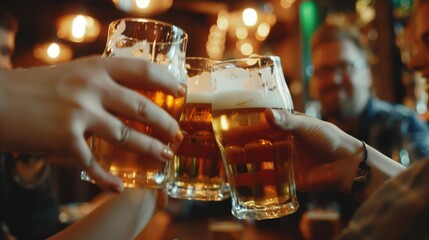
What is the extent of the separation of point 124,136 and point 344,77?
2613 millimetres

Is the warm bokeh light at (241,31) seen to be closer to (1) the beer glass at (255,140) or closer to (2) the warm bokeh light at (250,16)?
(2) the warm bokeh light at (250,16)

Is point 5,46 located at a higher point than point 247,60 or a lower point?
Answer: lower

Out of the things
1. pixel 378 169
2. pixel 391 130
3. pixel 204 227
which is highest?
pixel 378 169

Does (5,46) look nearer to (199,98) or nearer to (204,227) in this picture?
(204,227)

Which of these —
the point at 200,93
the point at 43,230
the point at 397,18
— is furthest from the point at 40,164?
the point at 397,18

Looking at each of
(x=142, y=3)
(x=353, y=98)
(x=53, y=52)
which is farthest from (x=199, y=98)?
(x=53, y=52)

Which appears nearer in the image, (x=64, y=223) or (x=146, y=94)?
(x=146, y=94)

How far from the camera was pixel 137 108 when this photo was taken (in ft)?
2.05

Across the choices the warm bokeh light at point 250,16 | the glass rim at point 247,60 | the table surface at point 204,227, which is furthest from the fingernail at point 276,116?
the warm bokeh light at point 250,16

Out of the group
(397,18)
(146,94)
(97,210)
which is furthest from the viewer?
(397,18)

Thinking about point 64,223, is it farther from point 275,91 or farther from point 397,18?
point 397,18

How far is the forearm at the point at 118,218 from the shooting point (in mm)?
1033

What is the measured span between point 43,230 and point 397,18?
132 inches

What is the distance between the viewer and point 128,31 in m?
0.87
